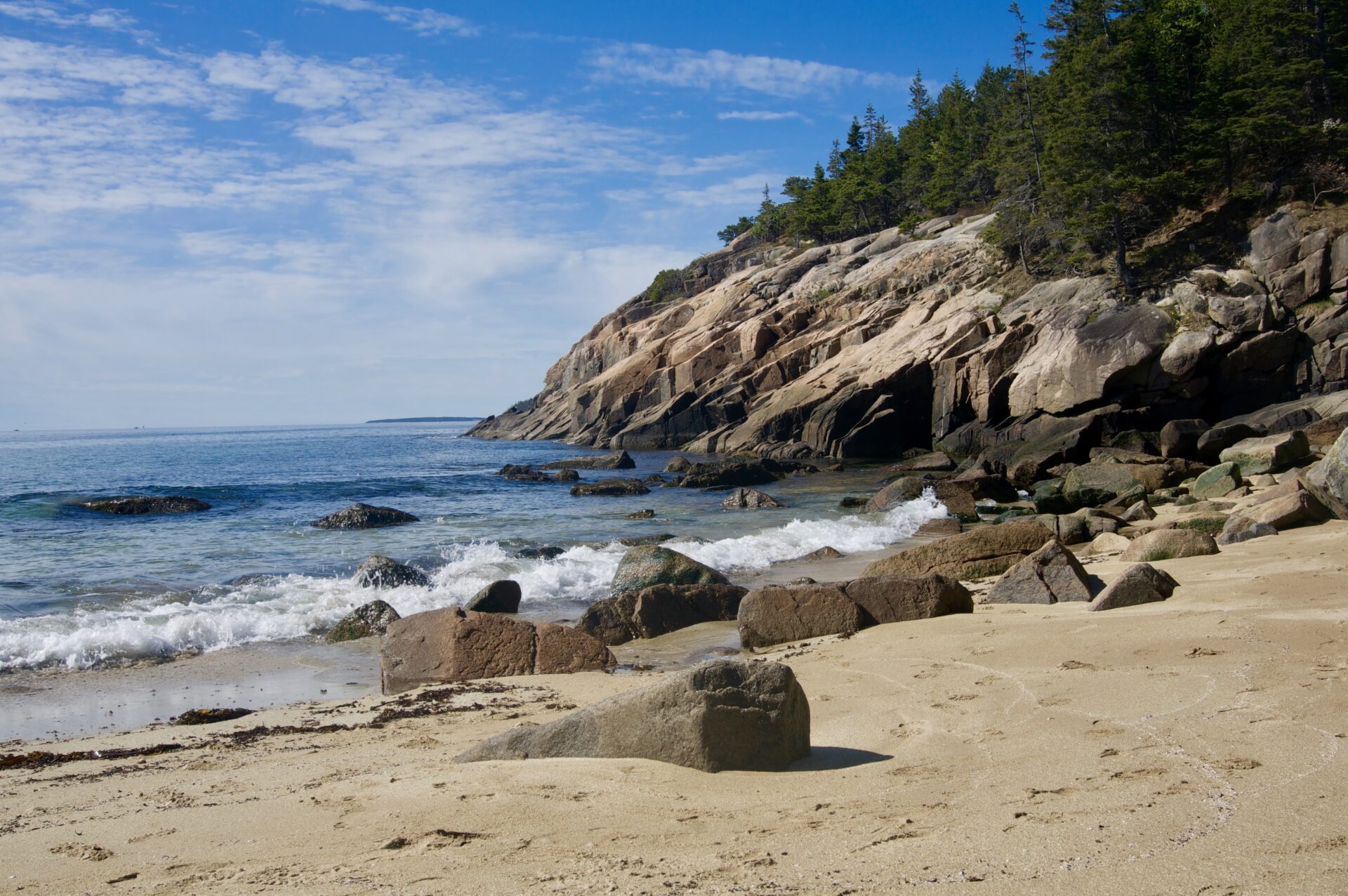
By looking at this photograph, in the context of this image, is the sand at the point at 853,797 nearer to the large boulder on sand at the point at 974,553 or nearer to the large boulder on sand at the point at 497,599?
the large boulder on sand at the point at 974,553

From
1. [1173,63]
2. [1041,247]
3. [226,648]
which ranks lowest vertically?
[226,648]

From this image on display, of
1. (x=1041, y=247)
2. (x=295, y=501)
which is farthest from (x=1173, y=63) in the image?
(x=295, y=501)

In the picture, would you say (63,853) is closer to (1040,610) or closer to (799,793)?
(799,793)

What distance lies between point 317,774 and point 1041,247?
41101 millimetres

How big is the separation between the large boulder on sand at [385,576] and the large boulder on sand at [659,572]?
3.61 metres

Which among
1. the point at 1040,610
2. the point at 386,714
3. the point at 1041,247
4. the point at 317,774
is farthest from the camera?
the point at 1041,247

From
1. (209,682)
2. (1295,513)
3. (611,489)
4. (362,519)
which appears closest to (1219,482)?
(1295,513)

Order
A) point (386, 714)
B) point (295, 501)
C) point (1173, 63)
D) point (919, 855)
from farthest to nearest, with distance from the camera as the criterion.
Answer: point (1173, 63) < point (295, 501) < point (386, 714) < point (919, 855)

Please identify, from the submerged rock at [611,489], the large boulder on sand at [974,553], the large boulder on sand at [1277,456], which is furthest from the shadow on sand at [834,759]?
the submerged rock at [611,489]

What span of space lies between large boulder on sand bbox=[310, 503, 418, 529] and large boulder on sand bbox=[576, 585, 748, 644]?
13.5 metres

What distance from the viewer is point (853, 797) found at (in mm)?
4141

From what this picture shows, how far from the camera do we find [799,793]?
169 inches

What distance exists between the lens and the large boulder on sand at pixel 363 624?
1060 cm

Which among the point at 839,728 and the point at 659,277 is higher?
the point at 659,277
